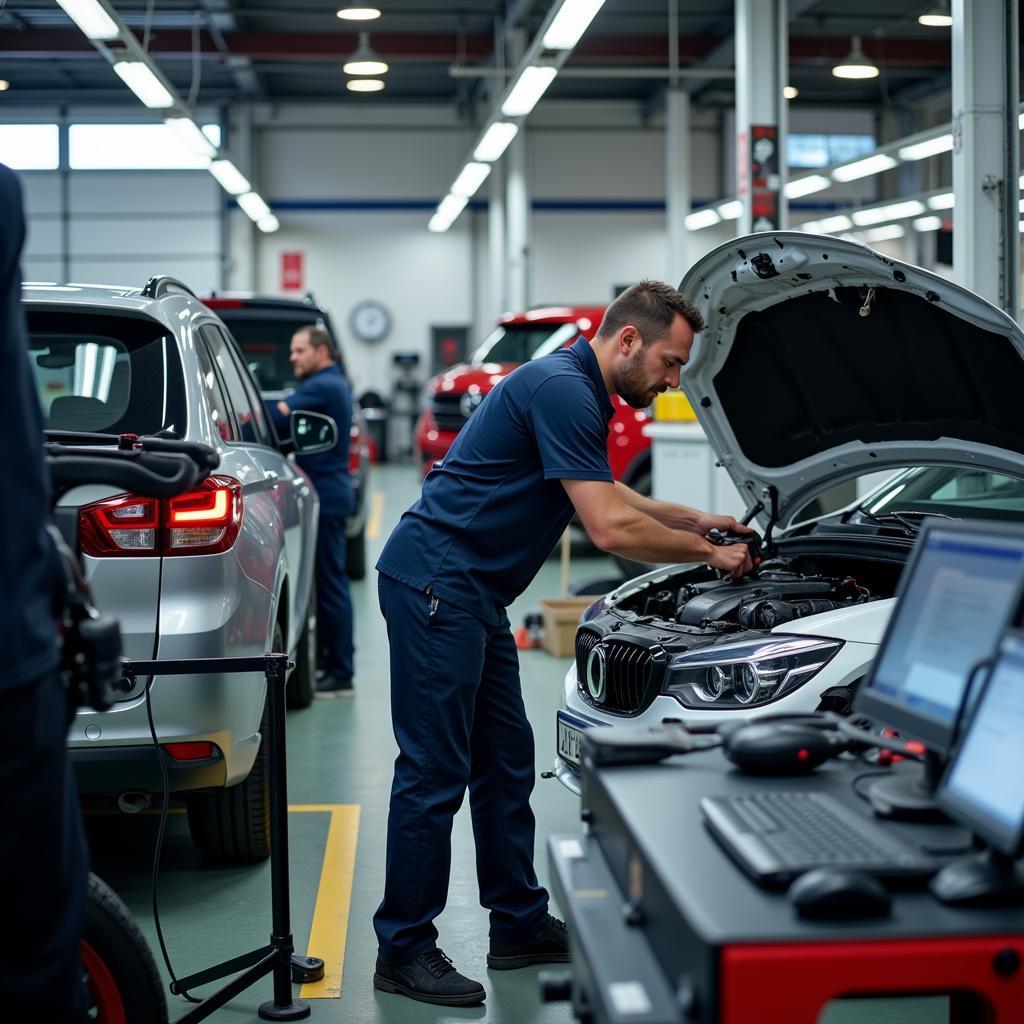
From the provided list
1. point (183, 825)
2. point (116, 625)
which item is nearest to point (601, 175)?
point (183, 825)

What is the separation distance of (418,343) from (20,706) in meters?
23.1

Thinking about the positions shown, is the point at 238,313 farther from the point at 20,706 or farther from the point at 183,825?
the point at 20,706

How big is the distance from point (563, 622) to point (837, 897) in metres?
5.63

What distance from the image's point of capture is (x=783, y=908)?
1571mm

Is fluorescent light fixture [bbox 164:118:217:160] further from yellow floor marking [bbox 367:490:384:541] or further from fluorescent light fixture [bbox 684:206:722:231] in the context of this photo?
fluorescent light fixture [bbox 684:206:722:231]

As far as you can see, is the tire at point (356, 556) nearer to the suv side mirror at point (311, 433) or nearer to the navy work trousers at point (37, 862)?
the suv side mirror at point (311, 433)

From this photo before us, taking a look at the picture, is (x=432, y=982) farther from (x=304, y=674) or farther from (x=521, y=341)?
(x=521, y=341)

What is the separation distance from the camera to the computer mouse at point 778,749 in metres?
2.09

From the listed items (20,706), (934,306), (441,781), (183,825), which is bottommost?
(183,825)

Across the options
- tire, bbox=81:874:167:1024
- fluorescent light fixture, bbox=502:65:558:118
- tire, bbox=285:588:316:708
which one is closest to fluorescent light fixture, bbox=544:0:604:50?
fluorescent light fixture, bbox=502:65:558:118

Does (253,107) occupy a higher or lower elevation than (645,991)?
higher

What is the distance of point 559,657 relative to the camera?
285 inches

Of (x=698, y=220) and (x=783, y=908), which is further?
(x=698, y=220)

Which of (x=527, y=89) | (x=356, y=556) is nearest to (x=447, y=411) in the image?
(x=356, y=556)
